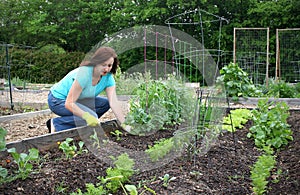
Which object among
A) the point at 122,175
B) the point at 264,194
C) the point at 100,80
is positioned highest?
the point at 100,80

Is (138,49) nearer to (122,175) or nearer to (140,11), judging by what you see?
(140,11)

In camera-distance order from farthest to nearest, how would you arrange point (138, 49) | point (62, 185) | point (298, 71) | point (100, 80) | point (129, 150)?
point (138, 49), point (298, 71), point (100, 80), point (129, 150), point (62, 185)

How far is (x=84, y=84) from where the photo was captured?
3.51m

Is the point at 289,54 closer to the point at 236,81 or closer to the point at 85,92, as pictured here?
the point at 236,81

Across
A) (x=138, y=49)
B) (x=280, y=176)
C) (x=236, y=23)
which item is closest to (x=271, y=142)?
(x=280, y=176)

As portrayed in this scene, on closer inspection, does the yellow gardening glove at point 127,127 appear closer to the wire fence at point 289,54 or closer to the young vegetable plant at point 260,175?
the young vegetable plant at point 260,175

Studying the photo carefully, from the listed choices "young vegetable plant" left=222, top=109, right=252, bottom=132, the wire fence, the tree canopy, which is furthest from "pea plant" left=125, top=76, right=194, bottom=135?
the tree canopy

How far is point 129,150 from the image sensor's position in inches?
126

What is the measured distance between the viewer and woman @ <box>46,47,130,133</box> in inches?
135

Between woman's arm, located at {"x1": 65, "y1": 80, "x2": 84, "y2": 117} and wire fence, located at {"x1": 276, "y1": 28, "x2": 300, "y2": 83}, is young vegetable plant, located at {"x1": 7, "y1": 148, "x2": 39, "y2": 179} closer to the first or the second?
woman's arm, located at {"x1": 65, "y1": 80, "x2": 84, "y2": 117}

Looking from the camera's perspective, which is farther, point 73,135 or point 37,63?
point 37,63

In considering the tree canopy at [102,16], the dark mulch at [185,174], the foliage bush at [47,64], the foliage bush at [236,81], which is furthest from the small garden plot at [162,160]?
the foliage bush at [47,64]

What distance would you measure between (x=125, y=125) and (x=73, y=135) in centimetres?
59

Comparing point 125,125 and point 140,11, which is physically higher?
point 140,11
